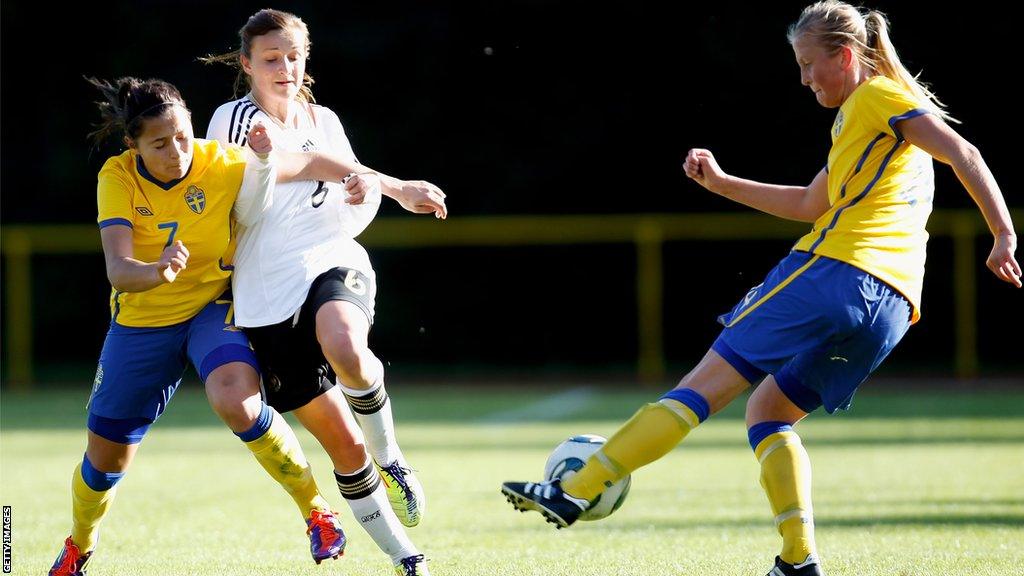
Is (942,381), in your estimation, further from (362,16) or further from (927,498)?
(927,498)

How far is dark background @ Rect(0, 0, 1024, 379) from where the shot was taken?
16.8 meters

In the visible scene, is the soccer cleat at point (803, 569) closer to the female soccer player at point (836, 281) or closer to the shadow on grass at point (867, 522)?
the female soccer player at point (836, 281)

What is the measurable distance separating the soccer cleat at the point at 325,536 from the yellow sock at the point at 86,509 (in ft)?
2.36

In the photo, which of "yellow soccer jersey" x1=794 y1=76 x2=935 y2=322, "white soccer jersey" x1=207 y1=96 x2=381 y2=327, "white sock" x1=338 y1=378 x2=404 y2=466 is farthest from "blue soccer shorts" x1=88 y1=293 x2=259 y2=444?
"yellow soccer jersey" x1=794 y1=76 x2=935 y2=322

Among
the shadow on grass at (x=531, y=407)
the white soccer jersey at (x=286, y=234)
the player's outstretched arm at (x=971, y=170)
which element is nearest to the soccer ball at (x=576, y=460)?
the white soccer jersey at (x=286, y=234)

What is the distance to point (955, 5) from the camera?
17016mm

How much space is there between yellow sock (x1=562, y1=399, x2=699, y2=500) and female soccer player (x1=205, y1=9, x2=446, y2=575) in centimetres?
75

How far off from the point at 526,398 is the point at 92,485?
10.0 meters

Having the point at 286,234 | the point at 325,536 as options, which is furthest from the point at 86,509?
the point at 286,234

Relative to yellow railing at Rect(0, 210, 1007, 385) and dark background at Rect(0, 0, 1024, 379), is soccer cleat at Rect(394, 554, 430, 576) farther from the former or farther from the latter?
dark background at Rect(0, 0, 1024, 379)

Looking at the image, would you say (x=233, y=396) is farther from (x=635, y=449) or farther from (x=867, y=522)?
(x=867, y=522)

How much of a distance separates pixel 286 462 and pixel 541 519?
205 cm

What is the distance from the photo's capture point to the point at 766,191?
4.81m

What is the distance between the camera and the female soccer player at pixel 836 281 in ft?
13.6
